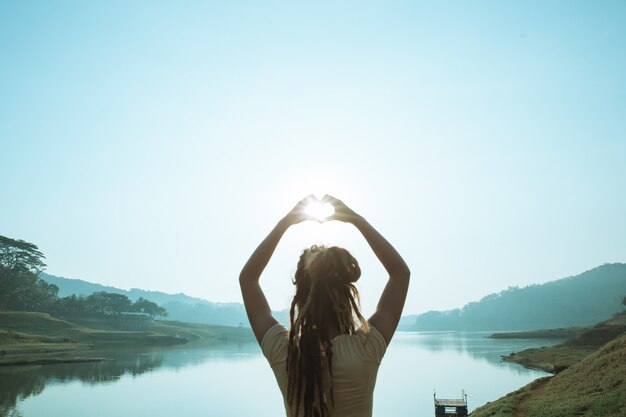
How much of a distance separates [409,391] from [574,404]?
24733 mm

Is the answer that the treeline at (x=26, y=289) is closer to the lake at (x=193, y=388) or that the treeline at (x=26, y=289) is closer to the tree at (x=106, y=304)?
the tree at (x=106, y=304)

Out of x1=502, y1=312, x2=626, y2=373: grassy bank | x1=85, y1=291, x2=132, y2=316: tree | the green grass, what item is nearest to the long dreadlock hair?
the green grass

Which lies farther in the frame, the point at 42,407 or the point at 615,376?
the point at 42,407

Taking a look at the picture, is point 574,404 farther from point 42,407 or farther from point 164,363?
point 164,363

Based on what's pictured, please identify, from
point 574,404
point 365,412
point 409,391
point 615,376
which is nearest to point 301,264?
point 365,412

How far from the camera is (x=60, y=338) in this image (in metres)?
95.9

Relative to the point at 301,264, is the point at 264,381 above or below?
below

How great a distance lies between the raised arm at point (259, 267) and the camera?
2850 millimetres

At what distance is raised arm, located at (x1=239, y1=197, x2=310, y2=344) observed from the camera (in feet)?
9.35

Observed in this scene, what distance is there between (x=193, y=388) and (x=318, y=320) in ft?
170

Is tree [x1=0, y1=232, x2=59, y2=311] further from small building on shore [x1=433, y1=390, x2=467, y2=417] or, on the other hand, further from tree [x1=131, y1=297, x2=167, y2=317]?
small building on shore [x1=433, y1=390, x2=467, y2=417]

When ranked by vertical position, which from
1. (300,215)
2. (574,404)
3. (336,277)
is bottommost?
(574,404)

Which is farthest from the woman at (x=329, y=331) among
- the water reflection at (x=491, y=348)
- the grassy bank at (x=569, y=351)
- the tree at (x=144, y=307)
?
the tree at (x=144, y=307)

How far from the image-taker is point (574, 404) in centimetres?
2300
